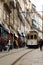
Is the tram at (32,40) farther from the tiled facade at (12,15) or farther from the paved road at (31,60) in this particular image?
the paved road at (31,60)

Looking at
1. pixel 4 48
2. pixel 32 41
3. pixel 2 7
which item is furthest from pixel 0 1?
pixel 32 41

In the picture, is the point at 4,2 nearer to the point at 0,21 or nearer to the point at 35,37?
the point at 0,21

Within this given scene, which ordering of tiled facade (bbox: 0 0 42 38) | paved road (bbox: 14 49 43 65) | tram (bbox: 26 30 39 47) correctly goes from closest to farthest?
paved road (bbox: 14 49 43 65) < tiled facade (bbox: 0 0 42 38) < tram (bbox: 26 30 39 47)

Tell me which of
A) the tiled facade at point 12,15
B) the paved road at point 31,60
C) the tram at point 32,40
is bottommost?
the tram at point 32,40

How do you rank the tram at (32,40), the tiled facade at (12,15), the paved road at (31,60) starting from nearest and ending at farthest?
the paved road at (31,60), the tiled facade at (12,15), the tram at (32,40)

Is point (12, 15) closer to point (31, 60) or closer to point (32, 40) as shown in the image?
point (32, 40)

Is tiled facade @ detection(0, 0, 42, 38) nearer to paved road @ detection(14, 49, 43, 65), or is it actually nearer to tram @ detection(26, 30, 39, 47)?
tram @ detection(26, 30, 39, 47)

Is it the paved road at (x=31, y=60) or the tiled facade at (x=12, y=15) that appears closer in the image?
the paved road at (x=31, y=60)

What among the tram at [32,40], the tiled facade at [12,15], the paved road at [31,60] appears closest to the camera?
the paved road at [31,60]

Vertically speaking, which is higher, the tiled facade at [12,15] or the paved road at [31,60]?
the tiled facade at [12,15]

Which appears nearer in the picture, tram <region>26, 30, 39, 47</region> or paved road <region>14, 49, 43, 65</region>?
paved road <region>14, 49, 43, 65</region>

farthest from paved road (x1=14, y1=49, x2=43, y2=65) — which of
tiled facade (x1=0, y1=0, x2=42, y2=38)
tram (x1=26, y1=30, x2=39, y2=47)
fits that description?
tram (x1=26, y1=30, x2=39, y2=47)

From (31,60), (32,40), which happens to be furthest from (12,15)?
(31,60)

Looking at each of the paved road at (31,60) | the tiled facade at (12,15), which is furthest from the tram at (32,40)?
the paved road at (31,60)
